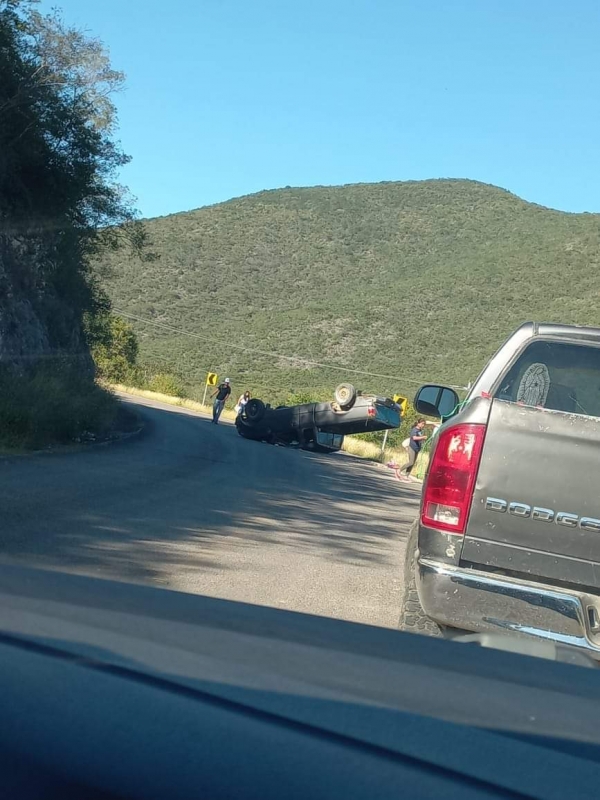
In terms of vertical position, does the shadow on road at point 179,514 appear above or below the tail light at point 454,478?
below

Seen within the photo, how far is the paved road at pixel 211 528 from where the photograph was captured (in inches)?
286

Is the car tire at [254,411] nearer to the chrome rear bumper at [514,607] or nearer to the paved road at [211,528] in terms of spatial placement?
the paved road at [211,528]

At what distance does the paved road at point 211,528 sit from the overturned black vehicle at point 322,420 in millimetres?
8289

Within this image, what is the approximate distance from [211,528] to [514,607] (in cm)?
630

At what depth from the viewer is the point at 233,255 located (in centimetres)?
7644

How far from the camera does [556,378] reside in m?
4.68

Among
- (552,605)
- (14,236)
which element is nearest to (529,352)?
(552,605)

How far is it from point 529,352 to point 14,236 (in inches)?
800

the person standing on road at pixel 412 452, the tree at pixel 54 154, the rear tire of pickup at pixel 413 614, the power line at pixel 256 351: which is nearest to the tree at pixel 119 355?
the power line at pixel 256 351

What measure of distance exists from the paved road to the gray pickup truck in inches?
95.5

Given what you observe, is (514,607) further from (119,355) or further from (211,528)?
(119,355)

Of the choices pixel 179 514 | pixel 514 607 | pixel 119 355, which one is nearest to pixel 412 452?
pixel 179 514

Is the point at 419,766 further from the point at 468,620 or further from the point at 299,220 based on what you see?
the point at 299,220

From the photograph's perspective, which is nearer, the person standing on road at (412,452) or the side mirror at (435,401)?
the side mirror at (435,401)
